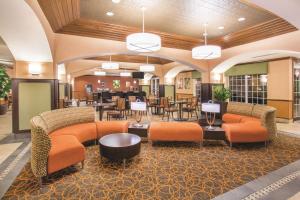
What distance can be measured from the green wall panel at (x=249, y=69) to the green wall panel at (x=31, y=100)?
898 centimetres

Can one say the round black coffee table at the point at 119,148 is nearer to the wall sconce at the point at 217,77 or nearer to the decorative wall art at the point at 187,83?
the wall sconce at the point at 217,77

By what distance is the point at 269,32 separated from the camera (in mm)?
5547

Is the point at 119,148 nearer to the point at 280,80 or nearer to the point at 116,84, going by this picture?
the point at 280,80

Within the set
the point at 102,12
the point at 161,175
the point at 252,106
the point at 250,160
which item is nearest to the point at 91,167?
Result: the point at 161,175

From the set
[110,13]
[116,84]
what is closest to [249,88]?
[110,13]

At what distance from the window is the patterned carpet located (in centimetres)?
520

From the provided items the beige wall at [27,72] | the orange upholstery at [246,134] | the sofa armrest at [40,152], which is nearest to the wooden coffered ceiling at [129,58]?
the beige wall at [27,72]

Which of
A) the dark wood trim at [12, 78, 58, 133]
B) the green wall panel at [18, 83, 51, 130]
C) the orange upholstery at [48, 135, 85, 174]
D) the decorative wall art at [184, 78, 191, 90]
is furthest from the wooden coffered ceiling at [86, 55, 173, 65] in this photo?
the orange upholstery at [48, 135, 85, 174]

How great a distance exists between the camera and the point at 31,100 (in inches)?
221

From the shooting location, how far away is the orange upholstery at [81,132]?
4207 mm

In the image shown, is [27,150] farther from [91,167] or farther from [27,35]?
[27,35]

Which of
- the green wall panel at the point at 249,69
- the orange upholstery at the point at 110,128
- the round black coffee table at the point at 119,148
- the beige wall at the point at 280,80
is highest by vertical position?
the green wall panel at the point at 249,69

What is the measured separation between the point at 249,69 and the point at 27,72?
9565 mm

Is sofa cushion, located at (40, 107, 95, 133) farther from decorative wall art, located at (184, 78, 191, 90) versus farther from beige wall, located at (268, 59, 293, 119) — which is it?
decorative wall art, located at (184, 78, 191, 90)
